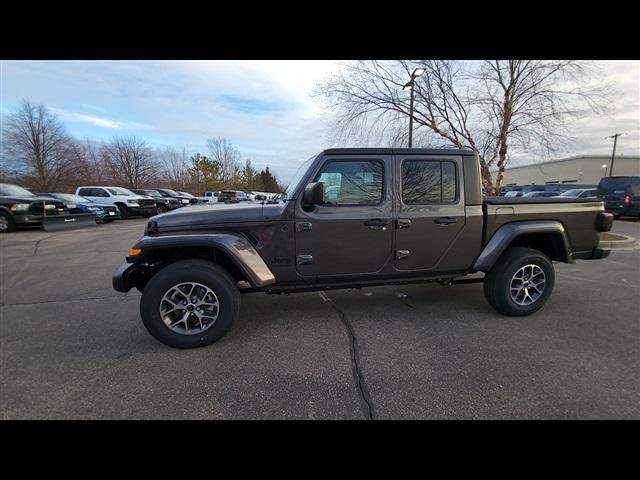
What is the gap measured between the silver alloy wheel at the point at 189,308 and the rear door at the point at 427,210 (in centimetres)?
212

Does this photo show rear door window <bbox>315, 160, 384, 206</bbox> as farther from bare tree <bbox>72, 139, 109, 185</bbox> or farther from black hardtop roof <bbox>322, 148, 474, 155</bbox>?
bare tree <bbox>72, 139, 109, 185</bbox>

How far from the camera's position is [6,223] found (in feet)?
33.3

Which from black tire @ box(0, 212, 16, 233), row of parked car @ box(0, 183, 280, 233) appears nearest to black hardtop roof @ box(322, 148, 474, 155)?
row of parked car @ box(0, 183, 280, 233)

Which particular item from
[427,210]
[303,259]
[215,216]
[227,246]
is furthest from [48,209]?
[427,210]

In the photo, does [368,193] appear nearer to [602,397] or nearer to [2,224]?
[602,397]

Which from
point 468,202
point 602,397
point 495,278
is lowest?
point 602,397

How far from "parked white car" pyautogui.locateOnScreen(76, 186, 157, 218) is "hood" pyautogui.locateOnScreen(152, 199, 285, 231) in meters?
15.6

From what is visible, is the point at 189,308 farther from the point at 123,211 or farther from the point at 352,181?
the point at 123,211

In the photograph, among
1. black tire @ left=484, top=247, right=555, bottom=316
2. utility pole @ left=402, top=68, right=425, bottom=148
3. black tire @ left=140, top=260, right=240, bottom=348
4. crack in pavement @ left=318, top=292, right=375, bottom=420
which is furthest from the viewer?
utility pole @ left=402, top=68, right=425, bottom=148

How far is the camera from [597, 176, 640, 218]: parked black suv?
12.6m

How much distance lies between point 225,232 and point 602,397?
137 inches

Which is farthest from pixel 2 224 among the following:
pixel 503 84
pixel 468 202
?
pixel 503 84

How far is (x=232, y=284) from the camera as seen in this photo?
2.88 metres

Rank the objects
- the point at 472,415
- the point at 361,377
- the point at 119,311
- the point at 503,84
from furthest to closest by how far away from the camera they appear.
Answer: the point at 503,84 < the point at 119,311 < the point at 361,377 < the point at 472,415
